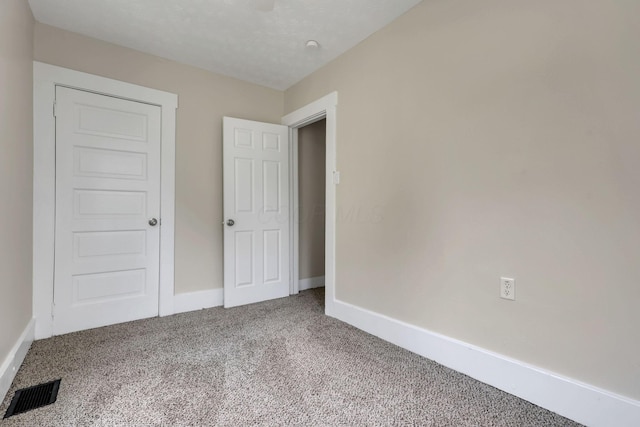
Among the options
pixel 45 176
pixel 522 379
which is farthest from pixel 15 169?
pixel 522 379

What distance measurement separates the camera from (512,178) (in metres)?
1.60

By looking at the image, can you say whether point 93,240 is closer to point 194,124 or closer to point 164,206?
point 164,206

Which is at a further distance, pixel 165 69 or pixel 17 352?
pixel 165 69

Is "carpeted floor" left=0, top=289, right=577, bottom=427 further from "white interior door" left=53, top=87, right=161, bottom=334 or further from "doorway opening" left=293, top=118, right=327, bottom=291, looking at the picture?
"doorway opening" left=293, top=118, right=327, bottom=291

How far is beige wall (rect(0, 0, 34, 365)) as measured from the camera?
5.12 feet

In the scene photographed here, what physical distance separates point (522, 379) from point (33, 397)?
2544mm

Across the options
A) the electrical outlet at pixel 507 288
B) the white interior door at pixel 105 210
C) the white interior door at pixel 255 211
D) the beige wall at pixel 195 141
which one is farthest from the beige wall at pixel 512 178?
the white interior door at pixel 105 210

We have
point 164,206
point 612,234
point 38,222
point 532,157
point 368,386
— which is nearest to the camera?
point 612,234

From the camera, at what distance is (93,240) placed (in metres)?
2.48

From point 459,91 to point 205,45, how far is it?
2.12m

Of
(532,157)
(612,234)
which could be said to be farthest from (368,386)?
(532,157)

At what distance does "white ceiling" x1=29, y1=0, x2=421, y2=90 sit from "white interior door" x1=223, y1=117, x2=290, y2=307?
70 centimetres

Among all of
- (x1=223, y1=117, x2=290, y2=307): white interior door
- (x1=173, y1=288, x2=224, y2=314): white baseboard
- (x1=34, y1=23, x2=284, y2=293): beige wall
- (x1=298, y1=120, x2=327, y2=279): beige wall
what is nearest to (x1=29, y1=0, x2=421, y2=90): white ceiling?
(x1=34, y1=23, x2=284, y2=293): beige wall

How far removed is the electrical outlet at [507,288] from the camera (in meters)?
1.59
